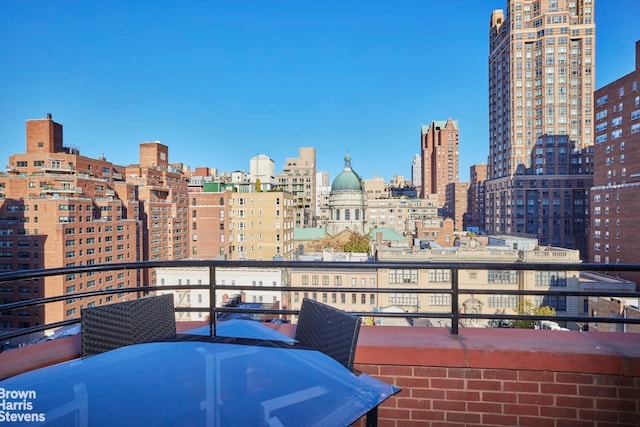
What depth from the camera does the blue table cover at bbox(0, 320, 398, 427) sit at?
159cm

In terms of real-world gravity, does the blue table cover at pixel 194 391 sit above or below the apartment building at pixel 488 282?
above

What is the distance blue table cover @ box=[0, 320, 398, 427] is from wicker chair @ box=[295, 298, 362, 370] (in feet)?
0.30

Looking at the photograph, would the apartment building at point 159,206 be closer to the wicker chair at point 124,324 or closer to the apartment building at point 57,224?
the apartment building at point 57,224

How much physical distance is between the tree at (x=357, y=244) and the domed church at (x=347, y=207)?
6.13m

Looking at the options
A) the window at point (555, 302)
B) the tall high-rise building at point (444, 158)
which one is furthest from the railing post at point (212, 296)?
the tall high-rise building at point (444, 158)

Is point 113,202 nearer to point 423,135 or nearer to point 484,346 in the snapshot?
point 484,346

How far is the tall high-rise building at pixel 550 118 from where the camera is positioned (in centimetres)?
6750

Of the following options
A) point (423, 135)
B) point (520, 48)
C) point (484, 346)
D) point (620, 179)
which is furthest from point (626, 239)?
point (423, 135)

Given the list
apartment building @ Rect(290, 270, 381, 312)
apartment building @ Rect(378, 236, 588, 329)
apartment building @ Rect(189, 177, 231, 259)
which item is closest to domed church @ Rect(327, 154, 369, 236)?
apartment building @ Rect(189, 177, 231, 259)

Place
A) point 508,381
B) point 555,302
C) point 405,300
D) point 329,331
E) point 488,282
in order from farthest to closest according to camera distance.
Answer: point 405,300 < point 488,282 < point 555,302 < point 508,381 < point 329,331

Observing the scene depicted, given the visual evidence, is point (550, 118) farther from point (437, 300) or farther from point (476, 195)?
point (437, 300)

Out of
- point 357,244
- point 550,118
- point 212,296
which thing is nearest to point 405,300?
point 212,296

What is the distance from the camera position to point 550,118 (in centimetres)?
6900

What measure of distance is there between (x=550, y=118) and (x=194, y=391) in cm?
8498
